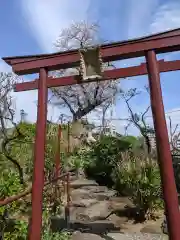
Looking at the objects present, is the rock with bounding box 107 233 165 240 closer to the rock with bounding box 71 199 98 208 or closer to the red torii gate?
the rock with bounding box 71 199 98 208

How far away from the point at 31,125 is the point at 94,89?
7755 mm

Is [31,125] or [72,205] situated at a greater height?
[31,125]

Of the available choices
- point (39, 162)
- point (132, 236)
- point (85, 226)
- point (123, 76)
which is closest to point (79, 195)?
point (85, 226)

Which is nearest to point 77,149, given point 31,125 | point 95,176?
point 95,176

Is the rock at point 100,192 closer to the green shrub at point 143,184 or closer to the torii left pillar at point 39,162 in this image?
the green shrub at point 143,184

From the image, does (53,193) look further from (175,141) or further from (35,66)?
(175,141)

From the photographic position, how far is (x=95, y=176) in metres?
9.55

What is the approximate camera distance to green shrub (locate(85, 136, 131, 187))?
30.5 ft

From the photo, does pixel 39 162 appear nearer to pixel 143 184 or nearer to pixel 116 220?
pixel 116 220

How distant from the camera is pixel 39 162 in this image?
3.79m

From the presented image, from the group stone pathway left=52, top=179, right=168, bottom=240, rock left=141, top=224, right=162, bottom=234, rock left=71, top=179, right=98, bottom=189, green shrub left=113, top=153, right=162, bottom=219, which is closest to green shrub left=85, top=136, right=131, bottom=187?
rock left=71, top=179, right=98, bottom=189

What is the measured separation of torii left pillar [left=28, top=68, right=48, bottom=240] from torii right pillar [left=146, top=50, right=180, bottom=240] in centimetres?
141

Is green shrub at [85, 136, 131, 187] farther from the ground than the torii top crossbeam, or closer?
closer

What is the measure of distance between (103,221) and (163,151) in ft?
10.6
